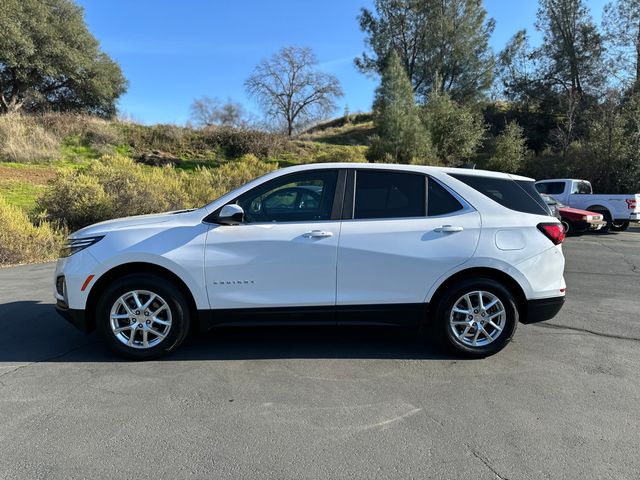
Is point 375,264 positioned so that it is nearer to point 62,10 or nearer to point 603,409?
point 603,409

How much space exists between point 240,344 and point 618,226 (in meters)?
16.9

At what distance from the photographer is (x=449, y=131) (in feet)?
96.2

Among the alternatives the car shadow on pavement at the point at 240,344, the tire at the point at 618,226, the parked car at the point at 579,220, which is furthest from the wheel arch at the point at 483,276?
the tire at the point at 618,226

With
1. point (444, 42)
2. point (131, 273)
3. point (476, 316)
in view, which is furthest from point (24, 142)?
point (444, 42)

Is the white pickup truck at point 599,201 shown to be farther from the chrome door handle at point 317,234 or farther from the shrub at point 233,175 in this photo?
the chrome door handle at point 317,234

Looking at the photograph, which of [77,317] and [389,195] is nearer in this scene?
[77,317]

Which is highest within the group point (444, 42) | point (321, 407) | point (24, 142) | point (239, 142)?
point (444, 42)

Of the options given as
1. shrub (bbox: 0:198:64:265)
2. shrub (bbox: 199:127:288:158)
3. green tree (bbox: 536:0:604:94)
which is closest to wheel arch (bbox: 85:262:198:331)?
shrub (bbox: 0:198:64:265)

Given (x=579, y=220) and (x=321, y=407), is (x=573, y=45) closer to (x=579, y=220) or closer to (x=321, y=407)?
(x=579, y=220)

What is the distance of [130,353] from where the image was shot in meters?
4.32

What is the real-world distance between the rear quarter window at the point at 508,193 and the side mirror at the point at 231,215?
2.07 metres

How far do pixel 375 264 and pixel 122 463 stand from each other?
248cm

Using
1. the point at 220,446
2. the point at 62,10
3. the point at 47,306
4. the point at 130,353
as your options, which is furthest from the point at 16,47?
the point at 220,446

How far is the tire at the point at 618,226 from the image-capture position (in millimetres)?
16492
